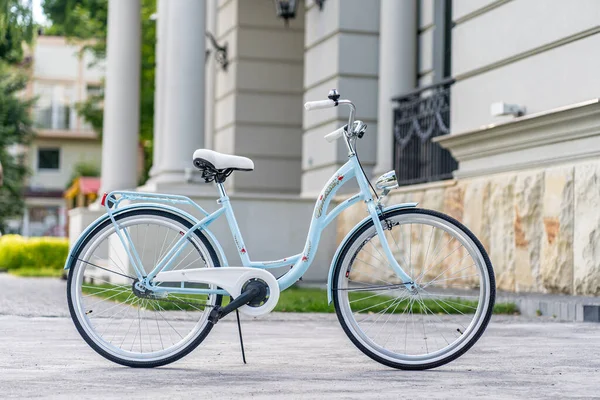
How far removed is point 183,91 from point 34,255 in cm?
1000

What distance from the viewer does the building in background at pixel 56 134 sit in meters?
65.0

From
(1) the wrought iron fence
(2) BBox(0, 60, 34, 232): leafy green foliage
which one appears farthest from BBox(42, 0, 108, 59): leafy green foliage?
(1) the wrought iron fence

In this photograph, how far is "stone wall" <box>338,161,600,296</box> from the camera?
29.7 ft

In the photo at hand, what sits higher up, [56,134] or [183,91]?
[56,134]

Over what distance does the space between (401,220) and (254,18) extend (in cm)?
1331

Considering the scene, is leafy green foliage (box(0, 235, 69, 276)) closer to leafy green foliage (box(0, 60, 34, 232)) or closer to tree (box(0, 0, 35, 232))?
tree (box(0, 0, 35, 232))

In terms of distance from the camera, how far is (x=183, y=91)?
14.6 meters

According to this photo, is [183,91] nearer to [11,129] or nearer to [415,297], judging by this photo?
[415,297]

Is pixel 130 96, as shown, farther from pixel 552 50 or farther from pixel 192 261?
pixel 192 261

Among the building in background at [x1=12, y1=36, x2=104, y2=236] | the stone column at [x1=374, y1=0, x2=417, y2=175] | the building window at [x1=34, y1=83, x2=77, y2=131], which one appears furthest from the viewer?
the building window at [x1=34, y1=83, x2=77, y2=131]

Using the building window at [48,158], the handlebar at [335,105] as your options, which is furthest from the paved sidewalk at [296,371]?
the building window at [48,158]

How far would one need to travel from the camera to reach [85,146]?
67.2m

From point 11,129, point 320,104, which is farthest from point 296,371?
point 11,129

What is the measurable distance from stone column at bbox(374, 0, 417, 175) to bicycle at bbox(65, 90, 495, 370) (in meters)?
8.58
